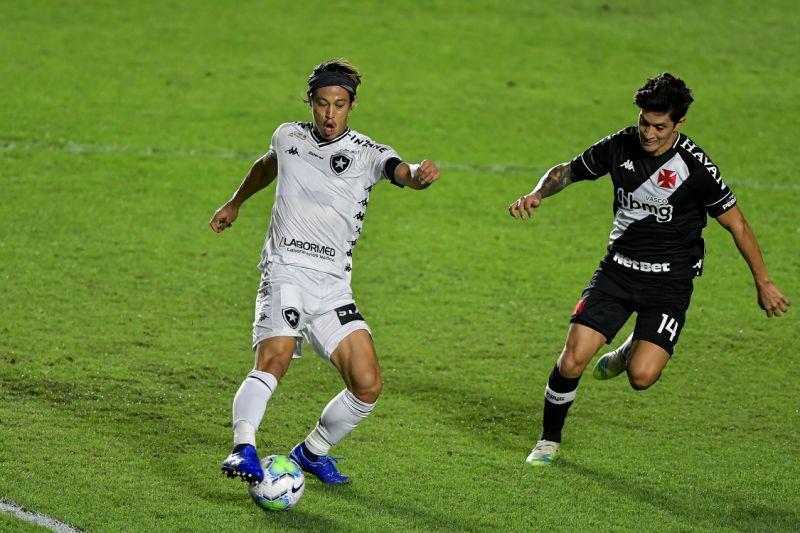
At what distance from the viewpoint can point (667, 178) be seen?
629cm

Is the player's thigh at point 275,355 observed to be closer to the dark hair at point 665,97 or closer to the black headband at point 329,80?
the black headband at point 329,80

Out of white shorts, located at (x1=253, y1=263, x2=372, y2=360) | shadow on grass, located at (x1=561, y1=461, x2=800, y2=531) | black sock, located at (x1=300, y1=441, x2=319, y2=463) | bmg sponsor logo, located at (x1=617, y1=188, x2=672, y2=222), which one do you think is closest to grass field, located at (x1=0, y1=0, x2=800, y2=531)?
shadow on grass, located at (x1=561, y1=461, x2=800, y2=531)

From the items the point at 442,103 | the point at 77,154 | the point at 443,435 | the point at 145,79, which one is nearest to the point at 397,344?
the point at 443,435

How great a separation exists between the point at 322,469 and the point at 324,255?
108cm

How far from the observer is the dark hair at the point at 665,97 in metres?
6.07

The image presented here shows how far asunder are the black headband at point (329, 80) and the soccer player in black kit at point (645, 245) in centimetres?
113

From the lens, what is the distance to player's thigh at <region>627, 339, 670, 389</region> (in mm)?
6359

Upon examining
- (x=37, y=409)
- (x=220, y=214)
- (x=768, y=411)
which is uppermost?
(x=220, y=214)

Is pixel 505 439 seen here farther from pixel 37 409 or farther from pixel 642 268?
pixel 37 409

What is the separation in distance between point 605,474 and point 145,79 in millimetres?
10497

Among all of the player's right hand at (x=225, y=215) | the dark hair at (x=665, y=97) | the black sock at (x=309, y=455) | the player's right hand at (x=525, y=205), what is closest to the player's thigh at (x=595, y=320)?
the player's right hand at (x=525, y=205)

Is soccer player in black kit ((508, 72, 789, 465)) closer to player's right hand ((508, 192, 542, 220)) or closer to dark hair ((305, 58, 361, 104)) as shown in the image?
player's right hand ((508, 192, 542, 220))

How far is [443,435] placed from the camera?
674cm

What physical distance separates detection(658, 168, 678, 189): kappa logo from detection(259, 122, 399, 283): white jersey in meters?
1.49
